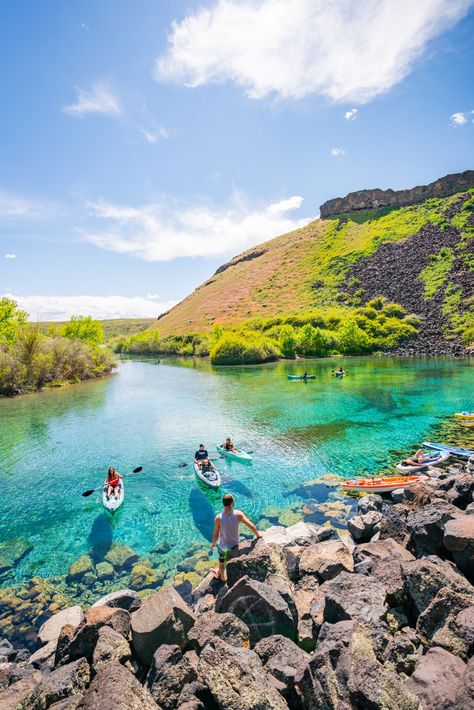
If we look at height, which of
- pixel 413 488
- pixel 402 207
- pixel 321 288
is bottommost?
pixel 413 488

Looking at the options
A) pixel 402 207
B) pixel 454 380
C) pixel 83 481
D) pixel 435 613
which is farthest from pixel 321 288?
pixel 435 613

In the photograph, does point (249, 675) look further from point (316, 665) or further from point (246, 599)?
point (246, 599)

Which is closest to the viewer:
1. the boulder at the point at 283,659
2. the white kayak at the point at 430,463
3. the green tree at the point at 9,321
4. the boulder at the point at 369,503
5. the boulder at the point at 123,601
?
the boulder at the point at 283,659

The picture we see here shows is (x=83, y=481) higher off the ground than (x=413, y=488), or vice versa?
(x=413, y=488)

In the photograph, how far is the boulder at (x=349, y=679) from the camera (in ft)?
19.3

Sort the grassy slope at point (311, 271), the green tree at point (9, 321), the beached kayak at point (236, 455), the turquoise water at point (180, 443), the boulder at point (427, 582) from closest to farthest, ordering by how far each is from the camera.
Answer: the boulder at point (427, 582)
the turquoise water at point (180, 443)
the beached kayak at point (236, 455)
the green tree at point (9, 321)
the grassy slope at point (311, 271)

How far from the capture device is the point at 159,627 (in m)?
8.45

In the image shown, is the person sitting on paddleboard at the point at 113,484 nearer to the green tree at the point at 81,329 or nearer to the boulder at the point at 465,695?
the boulder at the point at 465,695

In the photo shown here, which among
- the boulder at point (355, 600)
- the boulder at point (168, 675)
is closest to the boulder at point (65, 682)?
the boulder at point (168, 675)

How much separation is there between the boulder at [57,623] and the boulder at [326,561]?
6.86 meters

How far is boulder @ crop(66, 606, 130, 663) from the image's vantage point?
28.3ft

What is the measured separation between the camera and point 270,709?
6035mm

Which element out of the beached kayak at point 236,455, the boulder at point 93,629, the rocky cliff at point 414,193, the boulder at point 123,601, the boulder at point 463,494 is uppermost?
the rocky cliff at point 414,193

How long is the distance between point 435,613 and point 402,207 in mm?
200259
